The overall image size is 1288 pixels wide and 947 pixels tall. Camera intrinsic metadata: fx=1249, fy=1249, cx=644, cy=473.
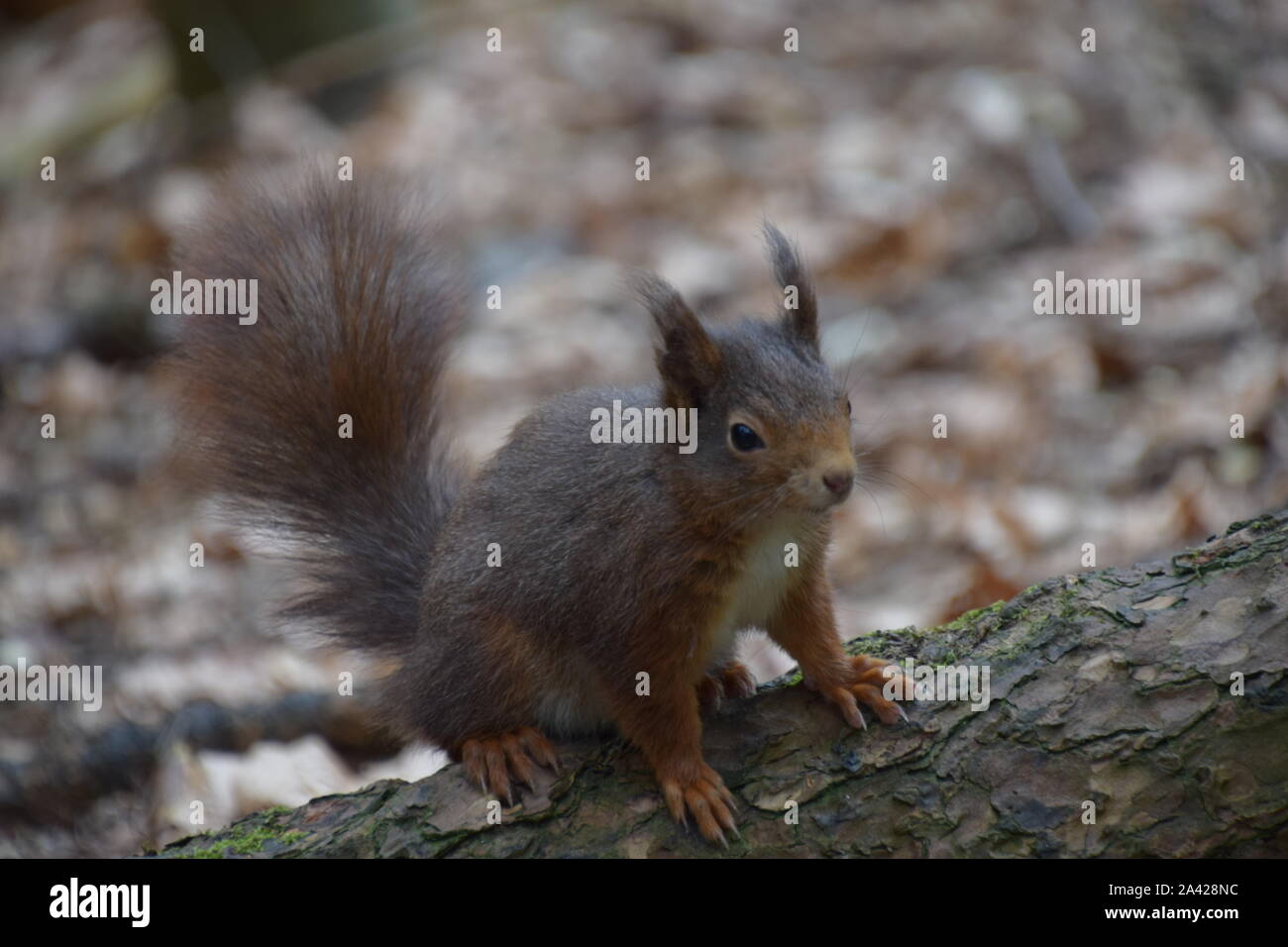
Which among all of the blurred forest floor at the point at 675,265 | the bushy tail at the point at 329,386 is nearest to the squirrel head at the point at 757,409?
the blurred forest floor at the point at 675,265

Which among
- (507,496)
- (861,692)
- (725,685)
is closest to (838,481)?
(861,692)

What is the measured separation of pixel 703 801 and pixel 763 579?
0.53 meters

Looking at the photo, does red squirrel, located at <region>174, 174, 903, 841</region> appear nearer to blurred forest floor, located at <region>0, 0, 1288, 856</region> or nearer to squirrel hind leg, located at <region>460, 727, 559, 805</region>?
squirrel hind leg, located at <region>460, 727, 559, 805</region>

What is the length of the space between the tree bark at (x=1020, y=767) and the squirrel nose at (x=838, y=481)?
44cm

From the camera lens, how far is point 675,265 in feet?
20.5

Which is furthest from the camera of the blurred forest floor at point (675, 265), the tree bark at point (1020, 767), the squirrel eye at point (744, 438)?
the blurred forest floor at point (675, 265)

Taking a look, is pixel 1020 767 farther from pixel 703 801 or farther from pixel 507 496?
pixel 507 496

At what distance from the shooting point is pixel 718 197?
6.83 metres

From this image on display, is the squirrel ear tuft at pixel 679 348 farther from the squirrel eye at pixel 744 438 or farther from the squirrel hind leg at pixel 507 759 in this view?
the squirrel hind leg at pixel 507 759

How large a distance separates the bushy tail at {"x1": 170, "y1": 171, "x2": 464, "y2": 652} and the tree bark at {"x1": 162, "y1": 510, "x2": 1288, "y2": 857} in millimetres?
845

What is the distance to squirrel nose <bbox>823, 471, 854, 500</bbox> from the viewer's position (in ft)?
8.40

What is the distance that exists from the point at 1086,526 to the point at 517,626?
2.37m

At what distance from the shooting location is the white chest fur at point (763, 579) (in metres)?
2.73
